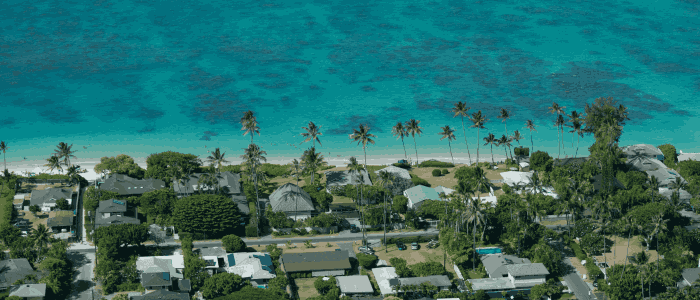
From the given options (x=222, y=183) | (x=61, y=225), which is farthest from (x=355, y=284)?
(x=61, y=225)

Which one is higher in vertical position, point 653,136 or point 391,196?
point 653,136

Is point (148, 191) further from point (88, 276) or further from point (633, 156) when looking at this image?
point (633, 156)

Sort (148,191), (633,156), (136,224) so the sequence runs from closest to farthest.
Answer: (136,224) → (148,191) → (633,156)

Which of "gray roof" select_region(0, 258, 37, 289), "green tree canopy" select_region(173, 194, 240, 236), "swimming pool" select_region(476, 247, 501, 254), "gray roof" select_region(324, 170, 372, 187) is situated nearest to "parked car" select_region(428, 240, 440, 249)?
"swimming pool" select_region(476, 247, 501, 254)

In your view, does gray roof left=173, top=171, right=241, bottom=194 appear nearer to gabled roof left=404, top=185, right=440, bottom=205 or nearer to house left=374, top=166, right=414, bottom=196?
house left=374, top=166, right=414, bottom=196

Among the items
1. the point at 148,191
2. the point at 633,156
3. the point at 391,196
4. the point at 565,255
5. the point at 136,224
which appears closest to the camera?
the point at 565,255

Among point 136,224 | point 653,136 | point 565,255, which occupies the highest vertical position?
point 653,136

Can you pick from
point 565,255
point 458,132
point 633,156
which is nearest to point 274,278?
point 565,255
